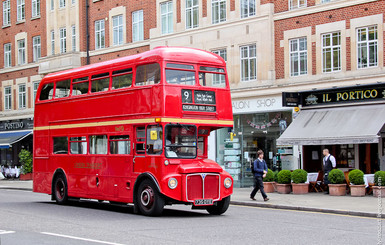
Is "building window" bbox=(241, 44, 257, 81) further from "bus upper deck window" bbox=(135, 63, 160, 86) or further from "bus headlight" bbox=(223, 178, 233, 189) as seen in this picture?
"bus headlight" bbox=(223, 178, 233, 189)

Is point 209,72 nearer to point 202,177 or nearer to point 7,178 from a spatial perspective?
point 202,177

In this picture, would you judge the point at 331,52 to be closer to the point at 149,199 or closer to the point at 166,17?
the point at 166,17

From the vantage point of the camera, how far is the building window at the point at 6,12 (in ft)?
148

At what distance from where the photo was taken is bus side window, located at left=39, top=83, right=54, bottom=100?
2042 centimetres

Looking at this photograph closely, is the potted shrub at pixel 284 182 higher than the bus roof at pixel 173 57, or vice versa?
the bus roof at pixel 173 57

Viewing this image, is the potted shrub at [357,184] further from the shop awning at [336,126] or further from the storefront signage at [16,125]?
the storefront signage at [16,125]

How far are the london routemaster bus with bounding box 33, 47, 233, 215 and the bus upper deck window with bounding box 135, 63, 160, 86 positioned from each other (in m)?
0.03

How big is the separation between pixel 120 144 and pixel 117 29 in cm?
1906

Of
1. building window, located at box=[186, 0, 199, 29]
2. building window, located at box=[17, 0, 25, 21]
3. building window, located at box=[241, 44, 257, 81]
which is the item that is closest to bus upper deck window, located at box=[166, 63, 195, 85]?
building window, located at box=[241, 44, 257, 81]

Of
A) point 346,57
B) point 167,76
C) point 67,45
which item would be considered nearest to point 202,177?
point 167,76

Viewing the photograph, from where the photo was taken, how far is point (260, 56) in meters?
27.5

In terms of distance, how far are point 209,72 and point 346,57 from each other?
9872mm

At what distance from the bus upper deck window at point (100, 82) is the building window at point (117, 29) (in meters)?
17.1

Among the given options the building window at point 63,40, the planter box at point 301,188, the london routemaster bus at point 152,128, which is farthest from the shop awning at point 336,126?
the building window at point 63,40
